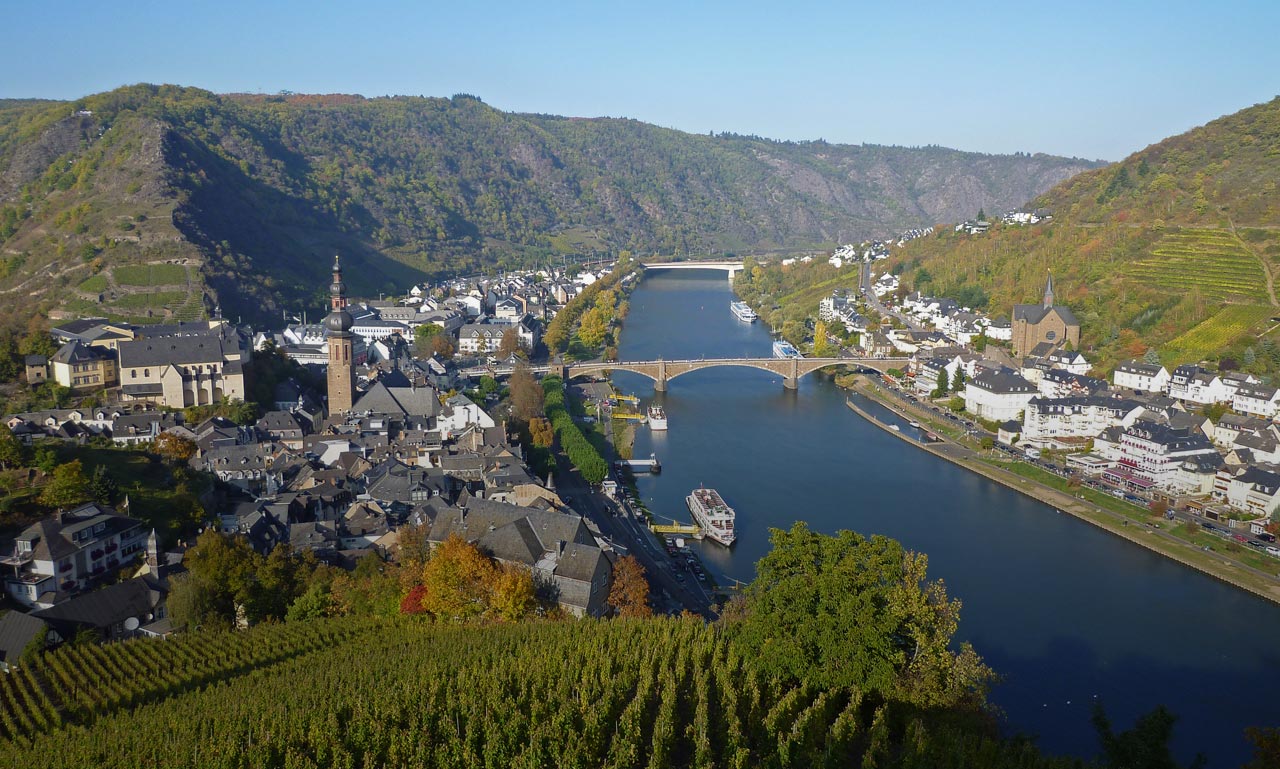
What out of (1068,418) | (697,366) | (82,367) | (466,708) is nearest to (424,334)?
(697,366)

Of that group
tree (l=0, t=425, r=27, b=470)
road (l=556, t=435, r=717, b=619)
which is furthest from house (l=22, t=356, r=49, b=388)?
road (l=556, t=435, r=717, b=619)

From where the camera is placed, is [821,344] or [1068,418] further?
[821,344]

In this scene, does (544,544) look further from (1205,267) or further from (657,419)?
(1205,267)

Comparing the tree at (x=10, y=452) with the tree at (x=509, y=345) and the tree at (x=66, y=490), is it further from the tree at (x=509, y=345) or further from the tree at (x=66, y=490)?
the tree at (x=509, y=345)

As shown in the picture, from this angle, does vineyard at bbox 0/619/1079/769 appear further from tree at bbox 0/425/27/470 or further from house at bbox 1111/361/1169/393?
house at bbox 1111/361/1169/393

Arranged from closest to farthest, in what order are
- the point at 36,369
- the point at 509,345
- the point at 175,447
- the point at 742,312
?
the point at 175,447, the point at 36,369, the point at 509,345, the point at 742,312

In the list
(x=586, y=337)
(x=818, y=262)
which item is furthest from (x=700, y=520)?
(x=818, y=262)
